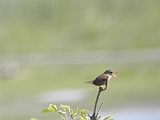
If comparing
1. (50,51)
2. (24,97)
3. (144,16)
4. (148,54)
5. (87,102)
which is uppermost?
(144,16)

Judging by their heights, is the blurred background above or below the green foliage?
above

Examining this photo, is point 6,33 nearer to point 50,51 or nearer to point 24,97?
point 50,51

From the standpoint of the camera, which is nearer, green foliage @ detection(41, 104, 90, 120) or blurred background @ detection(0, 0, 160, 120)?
green foliage @ detection(41, 104, 90, 120)

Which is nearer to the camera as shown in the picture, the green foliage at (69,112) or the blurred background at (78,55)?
the green foliage at (69,112)

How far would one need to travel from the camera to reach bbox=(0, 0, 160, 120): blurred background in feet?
64.0

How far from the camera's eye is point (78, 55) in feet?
107

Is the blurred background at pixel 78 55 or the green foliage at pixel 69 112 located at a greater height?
the blurred background at pixel 78 55

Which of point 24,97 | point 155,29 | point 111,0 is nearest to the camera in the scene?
point 24,97

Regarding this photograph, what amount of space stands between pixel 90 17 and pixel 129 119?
76.5 feet

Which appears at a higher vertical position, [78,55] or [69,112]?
[78,55]

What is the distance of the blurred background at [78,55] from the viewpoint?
19.5 m

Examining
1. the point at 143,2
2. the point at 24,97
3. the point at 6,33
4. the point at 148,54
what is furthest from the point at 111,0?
the point at 24,97

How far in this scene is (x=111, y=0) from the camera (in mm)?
41094

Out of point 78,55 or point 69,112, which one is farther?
point 78,55
